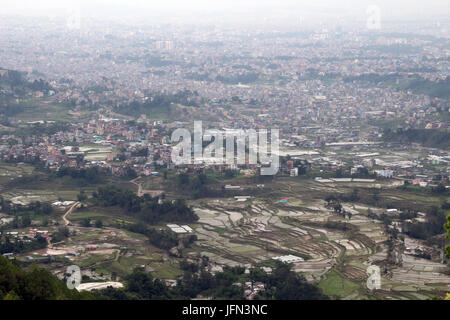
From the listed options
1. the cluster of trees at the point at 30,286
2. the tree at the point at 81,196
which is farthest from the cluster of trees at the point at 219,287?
the tree at the point at 81,196

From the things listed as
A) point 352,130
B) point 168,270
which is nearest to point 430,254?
point 168,270

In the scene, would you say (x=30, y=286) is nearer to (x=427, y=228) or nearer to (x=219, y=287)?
(x=219, y=287)

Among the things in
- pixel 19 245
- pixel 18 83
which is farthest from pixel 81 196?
pixel 18 83

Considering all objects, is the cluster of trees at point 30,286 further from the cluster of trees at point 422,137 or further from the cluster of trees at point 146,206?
the cluster of trees at point 422,137

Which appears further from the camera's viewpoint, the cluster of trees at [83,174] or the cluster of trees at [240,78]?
the cluster of trees at [240,78]

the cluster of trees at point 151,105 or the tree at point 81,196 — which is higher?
the cluster of trees at point 151,105

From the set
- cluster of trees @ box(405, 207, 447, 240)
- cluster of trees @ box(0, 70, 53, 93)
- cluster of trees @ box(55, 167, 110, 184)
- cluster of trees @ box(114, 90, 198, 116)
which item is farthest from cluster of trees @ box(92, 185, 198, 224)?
cluster of trees @ box(0, 70, 53, 93)
